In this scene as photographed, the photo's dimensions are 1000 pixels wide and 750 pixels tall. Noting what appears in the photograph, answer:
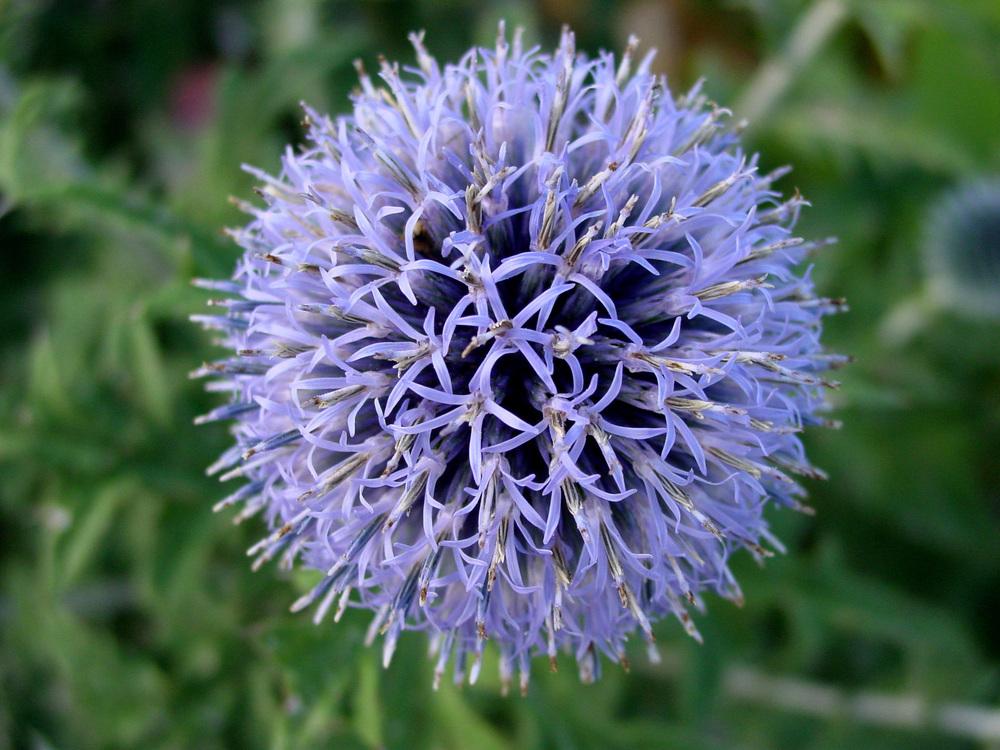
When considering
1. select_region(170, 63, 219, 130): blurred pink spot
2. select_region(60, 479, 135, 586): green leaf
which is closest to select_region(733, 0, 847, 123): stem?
select_region(170, 63, 219, 130): blurred pink spot

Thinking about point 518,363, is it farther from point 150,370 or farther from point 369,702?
point 150,370

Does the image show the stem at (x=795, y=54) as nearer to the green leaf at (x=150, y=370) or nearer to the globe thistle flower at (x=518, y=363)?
the globe thistle flower at (x=518, y=363)

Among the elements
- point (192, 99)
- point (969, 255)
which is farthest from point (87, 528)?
point (969, 255)

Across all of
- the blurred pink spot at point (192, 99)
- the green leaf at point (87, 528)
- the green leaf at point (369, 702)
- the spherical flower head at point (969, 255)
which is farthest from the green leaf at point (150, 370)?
the spherical flower head at point (969, 255)

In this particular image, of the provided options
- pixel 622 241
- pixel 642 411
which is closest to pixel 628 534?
pixel 642 411

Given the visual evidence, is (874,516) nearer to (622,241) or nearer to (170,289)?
(622,241)

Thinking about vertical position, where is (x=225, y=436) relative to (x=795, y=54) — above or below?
below

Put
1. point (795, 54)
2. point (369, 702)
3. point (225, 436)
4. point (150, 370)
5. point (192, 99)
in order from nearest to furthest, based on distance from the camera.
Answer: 1. point (369, 702)
2. point (150, 370)
3. point (225, 436)
4. point (795, 54)
5. point (192, 99)
